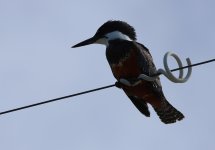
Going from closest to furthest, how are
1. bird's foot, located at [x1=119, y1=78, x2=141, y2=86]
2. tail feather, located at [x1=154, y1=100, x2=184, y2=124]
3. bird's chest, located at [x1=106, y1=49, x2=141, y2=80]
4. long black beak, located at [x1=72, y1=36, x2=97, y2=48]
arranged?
bird's foot, located at [x1=119, y1=78, x2=141, y2=86] < bird's chest, located at [x1=106, y1=49, x2=141, y2=80] < tail feather, located at [x1=154, y1=100, x2=184, y2=124] < long black beak, located at [x1=72, y1=36, x2=97, y2=48]

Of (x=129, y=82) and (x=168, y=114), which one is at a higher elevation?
(x=129, y=82)

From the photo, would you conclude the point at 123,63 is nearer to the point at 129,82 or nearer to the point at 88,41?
the point at 129,82

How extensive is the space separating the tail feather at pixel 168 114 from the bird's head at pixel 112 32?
0.95m

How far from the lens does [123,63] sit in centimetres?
705

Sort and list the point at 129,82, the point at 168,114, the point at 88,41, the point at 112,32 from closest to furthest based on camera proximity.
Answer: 1. the point at 129,82
2. the point at 168,114
3. the point at 112,32
4. the point at 88,41

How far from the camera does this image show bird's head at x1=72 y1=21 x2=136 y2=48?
7.73 meters

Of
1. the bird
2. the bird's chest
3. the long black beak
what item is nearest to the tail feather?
the bird

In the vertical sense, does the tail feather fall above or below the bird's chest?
below

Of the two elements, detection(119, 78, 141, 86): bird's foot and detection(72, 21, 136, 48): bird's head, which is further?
detection(72, 21, 136, 48): bird's head

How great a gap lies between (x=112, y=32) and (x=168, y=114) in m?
1.22

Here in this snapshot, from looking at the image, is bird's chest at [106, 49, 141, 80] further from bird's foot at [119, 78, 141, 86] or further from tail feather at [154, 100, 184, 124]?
tail feather at [154, 100, 184, 124]

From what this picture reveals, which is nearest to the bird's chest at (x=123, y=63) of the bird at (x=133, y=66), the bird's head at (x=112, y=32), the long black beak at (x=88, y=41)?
the bird at (x=133, y=66)

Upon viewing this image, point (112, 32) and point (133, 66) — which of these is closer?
point (133, 66)

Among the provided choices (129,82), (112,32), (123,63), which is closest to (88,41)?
(112,32)
